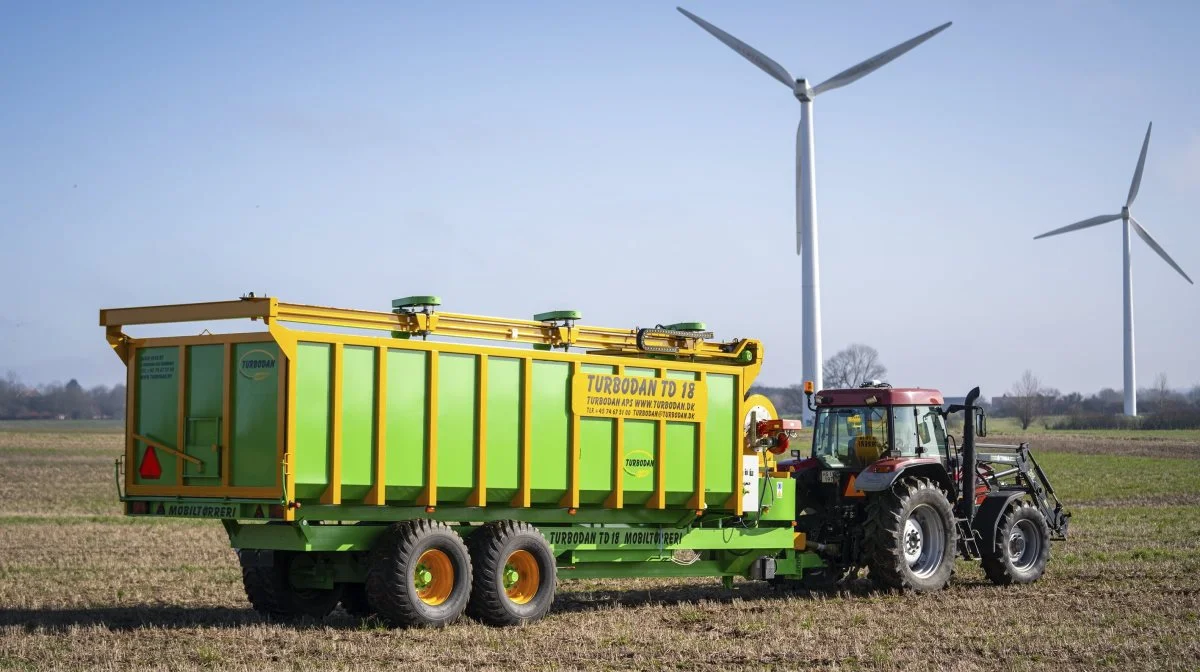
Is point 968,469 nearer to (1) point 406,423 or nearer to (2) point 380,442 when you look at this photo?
(1) point 406,423

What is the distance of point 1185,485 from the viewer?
3788cm

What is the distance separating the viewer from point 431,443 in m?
12.9

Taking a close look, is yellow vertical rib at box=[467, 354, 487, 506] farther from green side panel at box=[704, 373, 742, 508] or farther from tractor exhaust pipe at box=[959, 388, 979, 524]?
tractor exhaust pipe at box=[959, 388, 979, 524]

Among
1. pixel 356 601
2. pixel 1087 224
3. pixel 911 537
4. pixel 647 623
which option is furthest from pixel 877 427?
pixel 1087 224

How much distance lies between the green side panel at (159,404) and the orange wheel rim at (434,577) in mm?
2570

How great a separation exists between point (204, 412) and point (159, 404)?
2.26 feet

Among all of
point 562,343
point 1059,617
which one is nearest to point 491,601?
point 562,343

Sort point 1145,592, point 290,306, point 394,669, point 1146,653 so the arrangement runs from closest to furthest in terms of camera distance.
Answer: point 394,669
point 1146,653
point 290,306
point 1145,592

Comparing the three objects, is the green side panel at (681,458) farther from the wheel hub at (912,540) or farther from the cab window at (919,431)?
the cab window at (919,431)

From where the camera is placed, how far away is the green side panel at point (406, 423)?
41.8ft

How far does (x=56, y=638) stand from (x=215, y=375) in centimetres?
272

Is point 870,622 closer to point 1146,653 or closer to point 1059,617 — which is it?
point 1059,617

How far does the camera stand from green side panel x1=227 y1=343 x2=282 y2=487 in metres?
12.1

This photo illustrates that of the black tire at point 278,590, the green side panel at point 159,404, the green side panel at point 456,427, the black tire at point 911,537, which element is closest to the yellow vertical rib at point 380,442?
the green side panel at point 456,427
